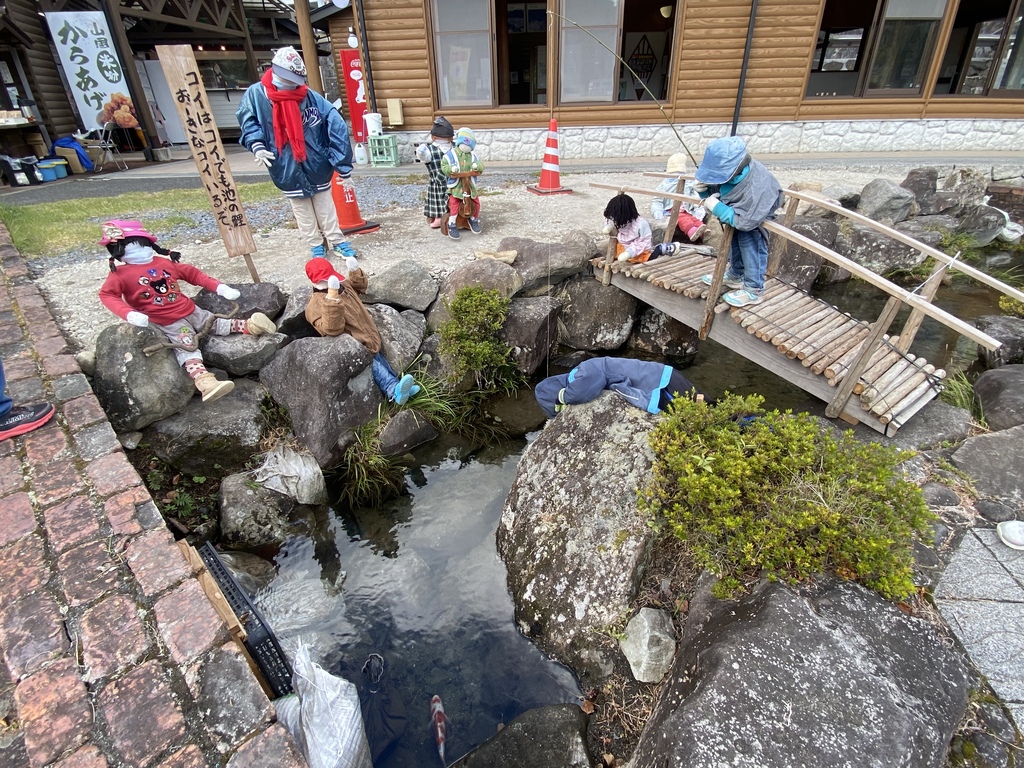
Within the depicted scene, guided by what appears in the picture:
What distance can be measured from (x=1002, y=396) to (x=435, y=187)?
6.27 meters

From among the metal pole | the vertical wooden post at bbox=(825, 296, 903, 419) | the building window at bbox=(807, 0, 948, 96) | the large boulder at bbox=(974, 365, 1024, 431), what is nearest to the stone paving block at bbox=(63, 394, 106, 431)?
the vertical wooden post at bbox=(825, 296, 903, 419)

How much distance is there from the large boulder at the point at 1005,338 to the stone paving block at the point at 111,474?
25.3 feet

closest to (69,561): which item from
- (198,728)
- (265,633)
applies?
(265,633)

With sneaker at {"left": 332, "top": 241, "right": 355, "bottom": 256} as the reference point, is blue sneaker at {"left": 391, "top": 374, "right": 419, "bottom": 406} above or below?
below

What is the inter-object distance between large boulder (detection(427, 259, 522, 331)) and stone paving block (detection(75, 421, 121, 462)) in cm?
303

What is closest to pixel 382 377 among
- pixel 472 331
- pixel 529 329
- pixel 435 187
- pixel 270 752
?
pixel 472 331

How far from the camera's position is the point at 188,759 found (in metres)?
1.98

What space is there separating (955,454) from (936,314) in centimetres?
102

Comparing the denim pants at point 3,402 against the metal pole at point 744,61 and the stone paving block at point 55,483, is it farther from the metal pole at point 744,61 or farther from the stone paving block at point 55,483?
the metal pole at point 744,61

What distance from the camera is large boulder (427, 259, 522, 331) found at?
570 cm

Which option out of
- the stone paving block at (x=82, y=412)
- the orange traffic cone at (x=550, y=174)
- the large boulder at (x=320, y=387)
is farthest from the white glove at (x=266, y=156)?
the orange traffic cone at (x=550, y=174)

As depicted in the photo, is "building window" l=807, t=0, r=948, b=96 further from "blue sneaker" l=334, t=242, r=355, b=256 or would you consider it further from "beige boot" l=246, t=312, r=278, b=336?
"beige boot" l=246, t=312, r=278, b=336

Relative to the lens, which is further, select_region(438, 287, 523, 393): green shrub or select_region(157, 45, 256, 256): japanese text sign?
select_region(438, 287, 523, 393): green shrub

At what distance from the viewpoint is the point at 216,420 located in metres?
4.50
